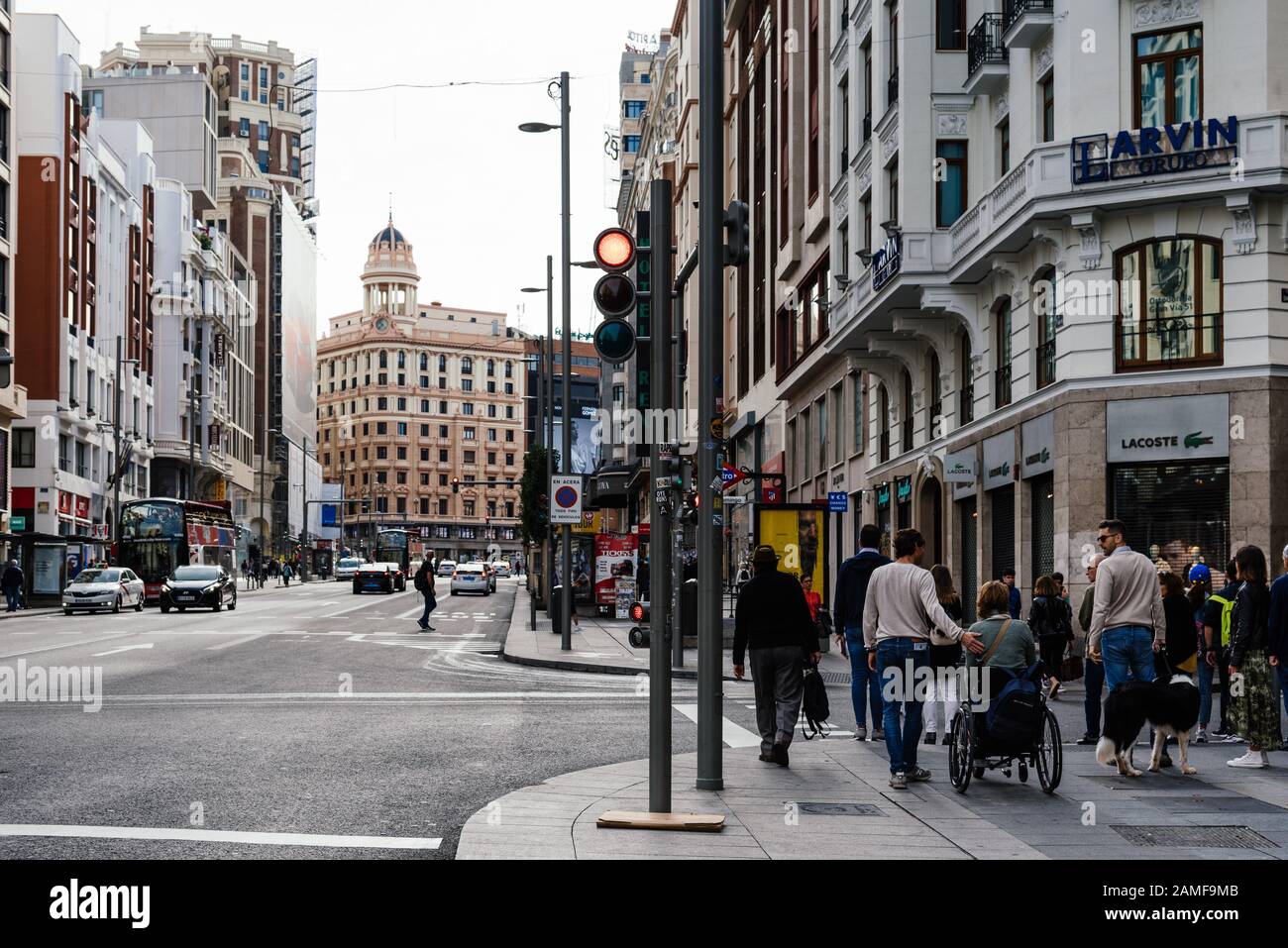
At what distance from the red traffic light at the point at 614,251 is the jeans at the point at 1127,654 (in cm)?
500

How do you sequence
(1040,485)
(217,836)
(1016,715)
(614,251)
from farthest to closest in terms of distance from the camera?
(1040,485) → (1016,715) → (614,251) → (217,836)

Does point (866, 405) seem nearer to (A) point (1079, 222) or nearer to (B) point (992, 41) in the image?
(B) point (992, 41)

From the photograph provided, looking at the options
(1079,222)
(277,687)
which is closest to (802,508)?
(1079,222)

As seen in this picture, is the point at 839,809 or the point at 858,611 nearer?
the point at 839,809

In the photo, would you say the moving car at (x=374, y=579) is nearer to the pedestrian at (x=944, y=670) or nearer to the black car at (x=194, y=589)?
the black car at (x=194, y=589)

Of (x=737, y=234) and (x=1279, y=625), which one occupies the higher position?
(x=737, y=234)

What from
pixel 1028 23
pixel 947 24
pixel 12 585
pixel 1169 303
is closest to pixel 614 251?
pixel 1169 303

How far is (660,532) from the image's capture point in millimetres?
9008

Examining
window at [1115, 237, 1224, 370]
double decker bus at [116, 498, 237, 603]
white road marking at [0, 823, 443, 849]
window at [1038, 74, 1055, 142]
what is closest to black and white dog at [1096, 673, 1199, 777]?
white road marking at [0, 823, 443, 849]

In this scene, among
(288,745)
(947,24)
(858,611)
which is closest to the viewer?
(288,745)

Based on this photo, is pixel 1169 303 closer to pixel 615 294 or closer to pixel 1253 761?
pixel 1253 761

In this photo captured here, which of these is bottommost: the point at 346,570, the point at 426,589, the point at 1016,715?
the point at 346,570

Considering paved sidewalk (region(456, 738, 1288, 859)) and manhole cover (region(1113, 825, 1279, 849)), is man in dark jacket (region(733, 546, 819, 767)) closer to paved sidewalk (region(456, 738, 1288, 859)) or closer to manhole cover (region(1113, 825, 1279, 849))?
paved sidewalk (region(456, 738, 1288, 859))

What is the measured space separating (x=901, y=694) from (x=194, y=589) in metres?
38.4
